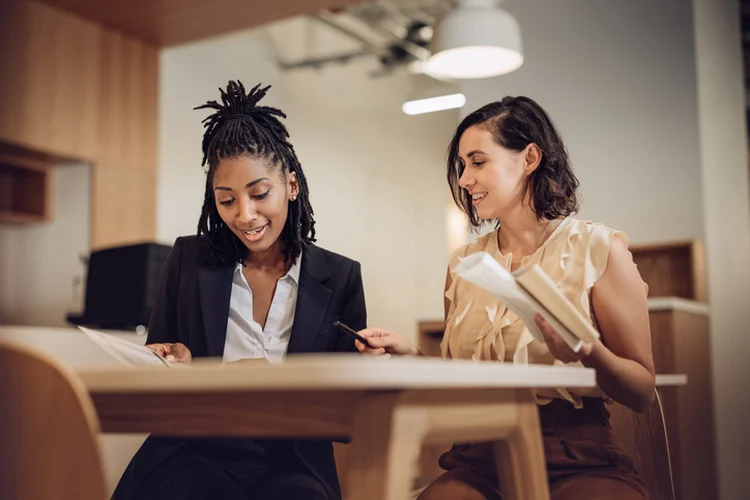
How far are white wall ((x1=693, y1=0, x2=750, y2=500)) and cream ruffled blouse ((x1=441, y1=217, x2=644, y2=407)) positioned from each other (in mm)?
817

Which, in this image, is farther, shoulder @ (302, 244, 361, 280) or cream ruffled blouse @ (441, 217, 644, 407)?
shoulder @ (302, 244, 361, 280)

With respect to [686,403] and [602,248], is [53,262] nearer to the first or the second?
[686,403]

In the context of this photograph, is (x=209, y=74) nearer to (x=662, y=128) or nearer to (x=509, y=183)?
(x=662, y=128)

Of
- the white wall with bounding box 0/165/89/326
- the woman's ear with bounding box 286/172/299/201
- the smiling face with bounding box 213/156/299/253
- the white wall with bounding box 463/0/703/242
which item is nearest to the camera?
the smiling face with bounding box 213/156/299/253

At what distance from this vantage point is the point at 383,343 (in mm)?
1417

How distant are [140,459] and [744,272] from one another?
63.3 inches

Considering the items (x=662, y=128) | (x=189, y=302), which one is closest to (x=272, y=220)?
(x=189, y=302)

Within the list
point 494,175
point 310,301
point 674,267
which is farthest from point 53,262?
point 494,175

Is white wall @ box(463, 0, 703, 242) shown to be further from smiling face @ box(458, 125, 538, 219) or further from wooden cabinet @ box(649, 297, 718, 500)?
smiling face @ box(458, 125, 538, 219)

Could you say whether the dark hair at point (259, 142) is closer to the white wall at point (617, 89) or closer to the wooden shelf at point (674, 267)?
the white wall at point (617, 89)

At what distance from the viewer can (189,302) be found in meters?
1.64

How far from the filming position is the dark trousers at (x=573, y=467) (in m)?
1.35

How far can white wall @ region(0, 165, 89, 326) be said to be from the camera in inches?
188

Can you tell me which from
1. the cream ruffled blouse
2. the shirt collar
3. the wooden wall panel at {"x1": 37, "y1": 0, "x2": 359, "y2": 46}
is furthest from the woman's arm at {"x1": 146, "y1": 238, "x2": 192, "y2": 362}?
the wooden wall panel at {"x1": 37, "y1": 0, "x2": 359, "y2": 46}
